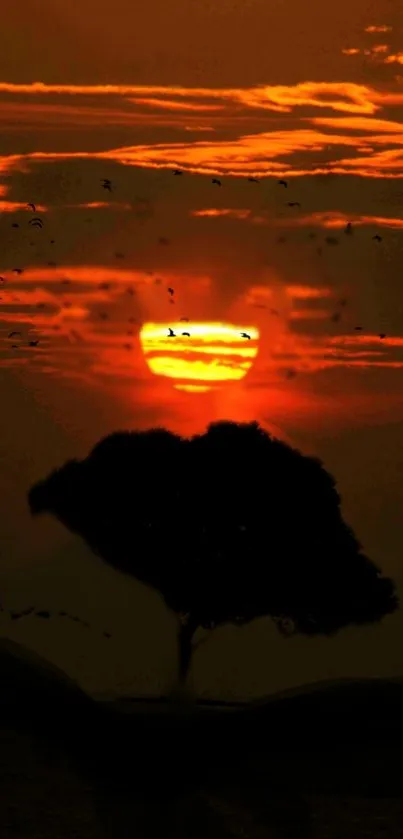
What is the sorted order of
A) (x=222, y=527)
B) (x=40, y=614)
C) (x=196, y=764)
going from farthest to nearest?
(x=222, y=527)
(x=40, y=614)
(x=196, y=764)

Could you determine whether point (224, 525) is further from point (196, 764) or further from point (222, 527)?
point (196, 764)

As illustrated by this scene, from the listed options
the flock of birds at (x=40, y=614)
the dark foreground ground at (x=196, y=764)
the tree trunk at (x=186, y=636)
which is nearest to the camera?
the dark foreground ground at (x=196, y=764)

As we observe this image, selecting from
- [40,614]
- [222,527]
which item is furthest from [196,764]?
[222,527]

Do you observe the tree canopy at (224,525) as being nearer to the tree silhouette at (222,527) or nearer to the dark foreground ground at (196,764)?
the tree silhouette at (222,527)

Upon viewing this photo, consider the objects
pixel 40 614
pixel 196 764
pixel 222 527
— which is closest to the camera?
pixel 196 764

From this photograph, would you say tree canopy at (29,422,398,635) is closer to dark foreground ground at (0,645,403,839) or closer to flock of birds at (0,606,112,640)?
flock of birds at (0,606,112,640)

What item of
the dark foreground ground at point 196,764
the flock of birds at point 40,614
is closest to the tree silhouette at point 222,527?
the flock of birds at point 40,614

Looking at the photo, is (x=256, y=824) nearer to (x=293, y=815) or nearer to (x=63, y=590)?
Answer: (x=293, y=815)
